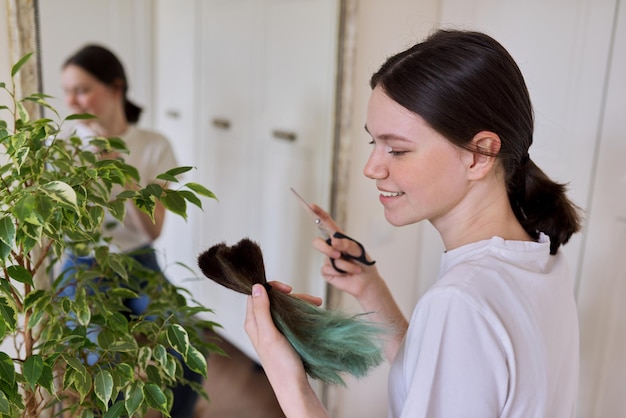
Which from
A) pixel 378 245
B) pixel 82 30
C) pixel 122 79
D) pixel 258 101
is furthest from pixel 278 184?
pixel 82 30

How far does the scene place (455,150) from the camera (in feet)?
2.59

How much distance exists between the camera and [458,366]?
69 cm

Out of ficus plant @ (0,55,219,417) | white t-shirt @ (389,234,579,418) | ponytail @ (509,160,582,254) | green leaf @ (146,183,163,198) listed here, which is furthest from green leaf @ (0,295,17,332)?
ponytail @ (509,160,582,254)

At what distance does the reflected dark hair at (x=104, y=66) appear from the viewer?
4.33 feet

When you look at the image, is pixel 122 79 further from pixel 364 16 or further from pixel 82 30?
pixel 364 16

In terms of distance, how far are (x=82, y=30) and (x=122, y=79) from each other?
15cm

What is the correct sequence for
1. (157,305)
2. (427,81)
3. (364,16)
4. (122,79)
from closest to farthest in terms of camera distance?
(427,81), (157,305), (122,79), (364,16)

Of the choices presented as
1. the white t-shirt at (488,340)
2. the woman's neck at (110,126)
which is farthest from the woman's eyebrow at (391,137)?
the woman's neck at (110,126)

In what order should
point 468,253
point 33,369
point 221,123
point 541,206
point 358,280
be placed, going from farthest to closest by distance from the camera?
point 221,123, point 358,280, point 541,206, point 468,253, point 33,369

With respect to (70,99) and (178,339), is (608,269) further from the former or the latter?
(70,99)

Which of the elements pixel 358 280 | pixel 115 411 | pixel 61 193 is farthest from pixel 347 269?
pixel 61 193

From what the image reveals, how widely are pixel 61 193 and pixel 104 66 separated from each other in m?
0.84

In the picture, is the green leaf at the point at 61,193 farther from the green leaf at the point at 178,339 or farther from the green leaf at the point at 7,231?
the green leaf at the point at 178,339

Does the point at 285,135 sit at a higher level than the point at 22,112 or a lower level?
lower
